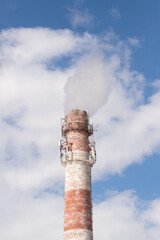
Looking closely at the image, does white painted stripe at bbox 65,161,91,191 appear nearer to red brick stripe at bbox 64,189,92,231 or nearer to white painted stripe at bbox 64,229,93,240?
red brick stripe at bbox 64,189,92,231

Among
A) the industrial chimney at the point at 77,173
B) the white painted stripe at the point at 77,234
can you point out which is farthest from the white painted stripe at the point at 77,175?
the white painted stripe at the point at 77,234

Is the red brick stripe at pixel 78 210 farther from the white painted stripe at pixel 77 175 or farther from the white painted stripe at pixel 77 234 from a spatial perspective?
the white painted stripe at pixel 77 175

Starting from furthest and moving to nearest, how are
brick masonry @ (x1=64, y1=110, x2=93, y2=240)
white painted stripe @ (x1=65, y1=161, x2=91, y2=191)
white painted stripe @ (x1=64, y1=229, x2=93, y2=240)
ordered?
white painted stripe @ (x1=65, y1=161, x2=91, y2=191) → brick masonry @ (x1=64, y1=110, x2=93, y2=240) → white painted stripe @ (x1=64, y1=229, x2=93, y2=240)

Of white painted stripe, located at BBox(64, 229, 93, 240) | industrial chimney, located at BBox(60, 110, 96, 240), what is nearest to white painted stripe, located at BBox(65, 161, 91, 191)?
industrial chimney, located at BBox(60, 110, 96, 240)

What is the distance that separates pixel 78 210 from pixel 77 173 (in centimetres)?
372

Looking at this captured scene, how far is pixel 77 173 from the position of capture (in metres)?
38.8

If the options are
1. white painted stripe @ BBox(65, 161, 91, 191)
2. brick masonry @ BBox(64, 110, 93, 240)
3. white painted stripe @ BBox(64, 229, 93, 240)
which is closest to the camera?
white painted stripe @ BBox(64, 229, 93, 240)

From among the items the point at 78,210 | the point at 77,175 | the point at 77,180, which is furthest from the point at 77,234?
the point at 77,175

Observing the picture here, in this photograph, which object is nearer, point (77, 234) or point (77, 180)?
point (77, 234)

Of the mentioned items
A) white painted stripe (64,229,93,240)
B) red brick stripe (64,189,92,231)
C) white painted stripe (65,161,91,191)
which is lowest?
white painted stripe (64,229,93,240)

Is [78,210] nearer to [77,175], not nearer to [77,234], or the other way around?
[77,234]

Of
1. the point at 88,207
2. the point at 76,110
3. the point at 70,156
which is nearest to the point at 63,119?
the point at 76,110

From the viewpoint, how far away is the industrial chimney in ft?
121

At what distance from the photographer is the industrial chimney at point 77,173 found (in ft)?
121
